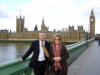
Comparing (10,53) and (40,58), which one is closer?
(40,58)

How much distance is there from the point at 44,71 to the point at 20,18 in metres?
111

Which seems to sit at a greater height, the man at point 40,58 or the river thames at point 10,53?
the man at point 40,58

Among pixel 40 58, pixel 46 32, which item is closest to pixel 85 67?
pixel 40 58

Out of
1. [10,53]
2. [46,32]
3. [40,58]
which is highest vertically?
[46,32]

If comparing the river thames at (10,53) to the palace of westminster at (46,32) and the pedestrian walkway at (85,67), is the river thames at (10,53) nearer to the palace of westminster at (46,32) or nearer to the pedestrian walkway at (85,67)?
the pedestrian walkway at (85,67)

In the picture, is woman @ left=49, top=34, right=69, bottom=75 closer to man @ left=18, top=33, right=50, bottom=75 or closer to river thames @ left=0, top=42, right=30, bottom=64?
man @ left=18, top=33, right=50, bottom=75

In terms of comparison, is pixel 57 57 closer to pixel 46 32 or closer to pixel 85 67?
pixel 85 67

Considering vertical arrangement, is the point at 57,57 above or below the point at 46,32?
below

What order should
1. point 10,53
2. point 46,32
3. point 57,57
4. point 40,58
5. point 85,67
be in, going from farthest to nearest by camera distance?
point 46,32
point 10,53
point 85,67
point 40,58
point 57,57

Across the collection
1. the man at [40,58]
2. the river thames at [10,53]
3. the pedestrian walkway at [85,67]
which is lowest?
the river thames at [10,53]

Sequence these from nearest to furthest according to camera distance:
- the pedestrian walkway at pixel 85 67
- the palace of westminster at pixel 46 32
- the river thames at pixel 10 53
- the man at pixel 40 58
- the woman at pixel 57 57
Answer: the woman at pixel 57 57
the man at pixel 40 58
the pedestrian walkway at pixel 85 67
the river thames at pixel 10 53
the palace of westminster at pixel 46 32

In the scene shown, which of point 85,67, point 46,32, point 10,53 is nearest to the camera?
point 85,67

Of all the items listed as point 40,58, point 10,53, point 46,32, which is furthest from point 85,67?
point 46,32

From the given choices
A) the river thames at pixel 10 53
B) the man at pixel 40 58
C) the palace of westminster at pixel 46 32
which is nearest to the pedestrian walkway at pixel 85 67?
the man at pixel 40 58
